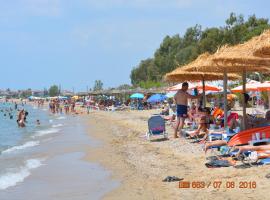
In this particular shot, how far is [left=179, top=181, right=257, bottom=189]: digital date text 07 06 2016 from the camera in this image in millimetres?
6414

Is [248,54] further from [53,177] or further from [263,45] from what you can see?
[53,177]

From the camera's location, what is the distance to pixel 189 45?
66375mm

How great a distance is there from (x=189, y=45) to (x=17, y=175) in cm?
5732

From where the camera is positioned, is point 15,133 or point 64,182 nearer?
point 64,182

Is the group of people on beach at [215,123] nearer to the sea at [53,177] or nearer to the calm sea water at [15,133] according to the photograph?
the sea at [53,177]

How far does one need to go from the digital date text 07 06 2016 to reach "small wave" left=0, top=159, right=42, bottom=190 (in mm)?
3691

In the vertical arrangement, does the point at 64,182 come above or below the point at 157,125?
below

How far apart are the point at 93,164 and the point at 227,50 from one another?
173 inches

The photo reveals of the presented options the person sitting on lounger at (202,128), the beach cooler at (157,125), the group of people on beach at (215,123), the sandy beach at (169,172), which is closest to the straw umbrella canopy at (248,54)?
the group of people on beach at (215,123)

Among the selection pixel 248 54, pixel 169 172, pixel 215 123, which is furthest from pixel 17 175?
pixel 248 54

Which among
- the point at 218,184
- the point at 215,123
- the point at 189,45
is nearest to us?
the point at 218,184

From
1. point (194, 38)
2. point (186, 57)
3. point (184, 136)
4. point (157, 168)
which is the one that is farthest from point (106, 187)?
point (194, 38)

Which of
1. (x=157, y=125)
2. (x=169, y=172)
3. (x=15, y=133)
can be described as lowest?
(x=15, y=133)

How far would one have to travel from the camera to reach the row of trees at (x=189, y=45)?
4628 cm
